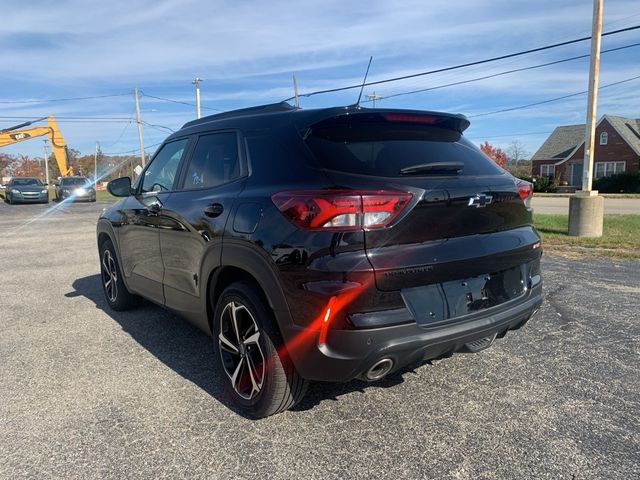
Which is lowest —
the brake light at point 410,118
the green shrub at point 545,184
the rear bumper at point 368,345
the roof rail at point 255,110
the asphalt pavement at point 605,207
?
the green shrub at point 545,184

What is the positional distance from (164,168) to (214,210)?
1.34 m

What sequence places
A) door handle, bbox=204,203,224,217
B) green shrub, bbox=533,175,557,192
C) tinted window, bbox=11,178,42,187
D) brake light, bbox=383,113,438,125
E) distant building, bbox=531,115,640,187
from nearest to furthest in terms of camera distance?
brake light, bbox=383,113,438,125 → door handle, bbox=204,203,224,217 → tinted window, bbox=11,178,42,187 → distant building, bbox=531,115,640,187 → green shrub, bbox=533,175,557,192

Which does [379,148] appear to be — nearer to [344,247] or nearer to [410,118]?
[410,118]

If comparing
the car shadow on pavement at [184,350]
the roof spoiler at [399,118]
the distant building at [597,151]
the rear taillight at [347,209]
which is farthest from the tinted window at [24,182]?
the distant building at [597,151]

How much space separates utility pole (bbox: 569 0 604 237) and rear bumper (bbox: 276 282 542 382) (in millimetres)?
8803

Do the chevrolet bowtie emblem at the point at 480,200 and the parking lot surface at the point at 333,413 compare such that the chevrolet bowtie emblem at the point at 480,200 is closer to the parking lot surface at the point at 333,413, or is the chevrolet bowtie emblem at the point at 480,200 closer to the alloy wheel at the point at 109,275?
the parking lot surface at the point at 333,413

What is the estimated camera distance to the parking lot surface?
257 cm

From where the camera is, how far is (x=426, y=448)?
2.68m

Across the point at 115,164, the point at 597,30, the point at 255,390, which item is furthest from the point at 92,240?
the point at 115,164

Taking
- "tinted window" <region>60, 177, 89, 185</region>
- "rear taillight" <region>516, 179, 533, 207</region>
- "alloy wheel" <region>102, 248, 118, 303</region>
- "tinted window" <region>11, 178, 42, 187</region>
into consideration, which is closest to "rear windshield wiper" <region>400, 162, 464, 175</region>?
"rear taillight" <region>516, 179, 533, 207</region>

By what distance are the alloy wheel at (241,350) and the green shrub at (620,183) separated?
4436 centimetres

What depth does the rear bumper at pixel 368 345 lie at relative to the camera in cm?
247

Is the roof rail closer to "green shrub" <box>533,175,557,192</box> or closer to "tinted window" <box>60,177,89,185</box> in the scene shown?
"tinted window" <box>60,177,89,185</box>

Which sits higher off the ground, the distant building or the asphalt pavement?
the distant building
